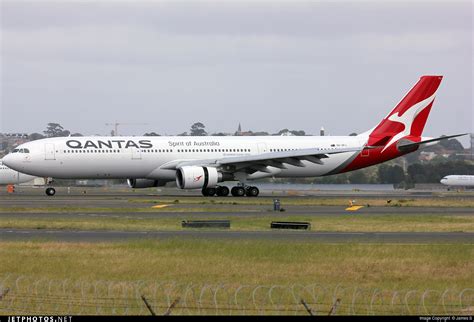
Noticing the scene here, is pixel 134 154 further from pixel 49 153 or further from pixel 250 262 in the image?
pixel 250 262

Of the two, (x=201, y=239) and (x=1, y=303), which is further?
(x=201, y=239)

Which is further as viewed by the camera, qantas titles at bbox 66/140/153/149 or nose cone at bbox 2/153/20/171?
nose cone at bbox 2/153/20/171

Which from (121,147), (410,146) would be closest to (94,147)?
(121,147)

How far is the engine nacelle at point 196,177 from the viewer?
62875 mm

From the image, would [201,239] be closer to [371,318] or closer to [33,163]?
[371,318]

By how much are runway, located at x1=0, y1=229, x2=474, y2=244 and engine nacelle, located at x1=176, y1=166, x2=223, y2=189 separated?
25.5 metres

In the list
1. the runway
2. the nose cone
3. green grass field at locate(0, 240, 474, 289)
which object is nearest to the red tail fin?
the nose cone

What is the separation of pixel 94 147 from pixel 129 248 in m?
34.9

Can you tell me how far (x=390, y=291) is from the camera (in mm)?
22516

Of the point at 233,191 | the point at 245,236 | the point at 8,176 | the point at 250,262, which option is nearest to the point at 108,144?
the point at 233,191

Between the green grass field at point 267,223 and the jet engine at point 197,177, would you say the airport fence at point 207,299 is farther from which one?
the jet engine at point 197,177

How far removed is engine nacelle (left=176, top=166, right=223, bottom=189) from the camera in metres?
62.9

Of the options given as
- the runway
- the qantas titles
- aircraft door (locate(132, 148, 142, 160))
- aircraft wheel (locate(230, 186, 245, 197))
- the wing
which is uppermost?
the qantas titles

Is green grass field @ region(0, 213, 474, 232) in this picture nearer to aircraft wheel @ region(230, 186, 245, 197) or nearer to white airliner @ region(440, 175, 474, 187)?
aircraft wheel @ region(230, 186, 245, 197)
